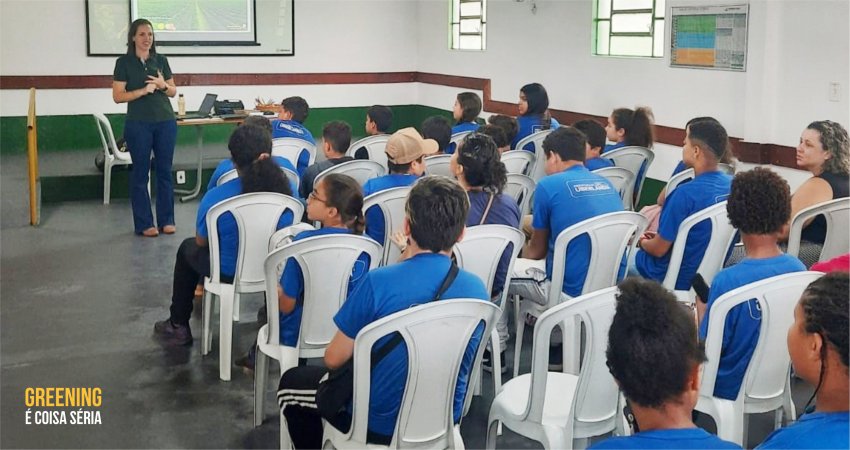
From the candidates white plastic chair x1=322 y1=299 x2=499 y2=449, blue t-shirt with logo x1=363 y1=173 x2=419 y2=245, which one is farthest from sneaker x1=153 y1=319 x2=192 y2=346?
white plastic chair x1=322 y1=299 x2=499 y2=449

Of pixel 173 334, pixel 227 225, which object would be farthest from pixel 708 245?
pixel 173 334

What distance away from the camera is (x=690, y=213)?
3926mm

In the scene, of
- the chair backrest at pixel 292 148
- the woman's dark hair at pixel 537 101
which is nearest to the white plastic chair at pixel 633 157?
the woman's dark hair at pixel 537 101

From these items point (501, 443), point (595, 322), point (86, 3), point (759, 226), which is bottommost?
point (501, 443)

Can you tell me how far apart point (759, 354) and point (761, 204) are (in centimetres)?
46

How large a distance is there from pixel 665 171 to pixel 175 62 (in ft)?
19.7

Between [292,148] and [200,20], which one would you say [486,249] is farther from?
[200,20]

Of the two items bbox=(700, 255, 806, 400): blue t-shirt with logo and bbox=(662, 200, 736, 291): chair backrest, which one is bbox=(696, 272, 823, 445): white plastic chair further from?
bbox=(662, 200, 736, 291): chair backrest

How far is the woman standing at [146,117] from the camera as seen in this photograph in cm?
655

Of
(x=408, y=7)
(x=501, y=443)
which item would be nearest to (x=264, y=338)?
(x=501, y=443)

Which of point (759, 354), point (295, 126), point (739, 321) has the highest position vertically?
point (295, 126)

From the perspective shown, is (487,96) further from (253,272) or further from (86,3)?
(253,272)

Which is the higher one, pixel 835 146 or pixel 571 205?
pixel 835 146

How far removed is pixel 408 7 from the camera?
11.7 m
